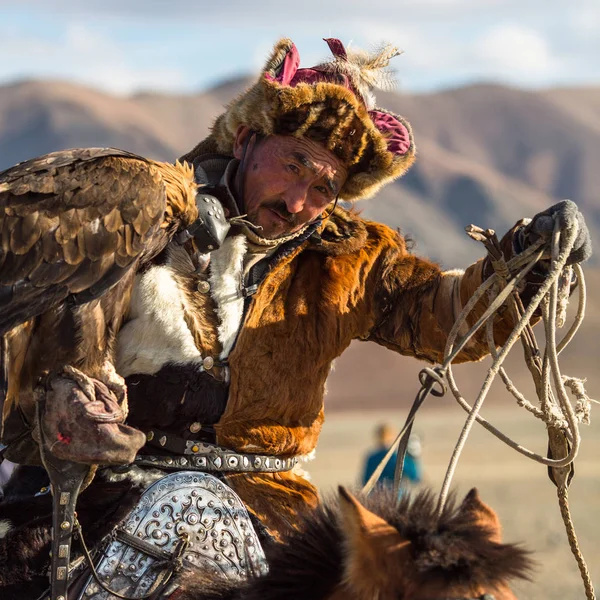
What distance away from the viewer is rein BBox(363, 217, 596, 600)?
3.02m

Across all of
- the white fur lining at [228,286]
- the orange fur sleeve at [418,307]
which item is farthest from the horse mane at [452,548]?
the orange fur sleeve at [418,307]

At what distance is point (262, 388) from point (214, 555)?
21.1 inches

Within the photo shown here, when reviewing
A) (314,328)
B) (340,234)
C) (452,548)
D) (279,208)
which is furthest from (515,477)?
(452,548)

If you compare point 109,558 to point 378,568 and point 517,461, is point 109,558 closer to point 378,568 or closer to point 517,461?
point 378,568

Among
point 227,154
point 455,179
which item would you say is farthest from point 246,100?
point 455,179

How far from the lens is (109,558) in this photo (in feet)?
9.37

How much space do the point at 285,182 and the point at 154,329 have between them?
62 cm

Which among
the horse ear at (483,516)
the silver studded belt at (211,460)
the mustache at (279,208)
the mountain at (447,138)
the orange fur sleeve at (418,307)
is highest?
the mountain at (447,138)

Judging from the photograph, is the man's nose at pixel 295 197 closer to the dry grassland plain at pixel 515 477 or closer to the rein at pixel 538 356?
the rein at pixel 538 356

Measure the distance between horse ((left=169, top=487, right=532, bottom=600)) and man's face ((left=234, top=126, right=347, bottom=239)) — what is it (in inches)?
48.8

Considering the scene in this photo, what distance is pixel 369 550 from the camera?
6.70ft

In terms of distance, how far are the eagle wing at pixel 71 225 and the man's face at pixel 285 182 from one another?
1.73 feet

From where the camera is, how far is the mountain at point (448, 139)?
3039 inches

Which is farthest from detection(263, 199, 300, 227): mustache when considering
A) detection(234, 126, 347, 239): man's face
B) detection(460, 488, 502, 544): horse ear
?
detection(460, 488, 502, 544): horse ear
